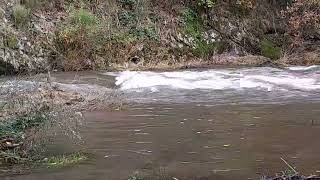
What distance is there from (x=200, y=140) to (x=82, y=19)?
12143mm

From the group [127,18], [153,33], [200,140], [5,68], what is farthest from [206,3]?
[200,140]

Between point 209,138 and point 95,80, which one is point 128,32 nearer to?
point 95,80

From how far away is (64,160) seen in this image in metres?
6.50

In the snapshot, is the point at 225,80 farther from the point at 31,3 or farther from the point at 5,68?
the point at 31,3

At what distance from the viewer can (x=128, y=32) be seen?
20109mm

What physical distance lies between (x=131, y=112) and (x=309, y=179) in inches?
234

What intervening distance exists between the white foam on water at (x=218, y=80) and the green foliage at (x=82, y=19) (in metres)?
3.08

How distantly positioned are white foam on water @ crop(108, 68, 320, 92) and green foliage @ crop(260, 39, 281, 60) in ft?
16.2

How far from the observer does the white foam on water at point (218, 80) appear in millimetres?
13680

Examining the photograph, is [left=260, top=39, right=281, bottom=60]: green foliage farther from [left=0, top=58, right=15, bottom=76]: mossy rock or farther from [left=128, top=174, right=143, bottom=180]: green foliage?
[left=128, top=174, right=143, bottom=180]: green foliage

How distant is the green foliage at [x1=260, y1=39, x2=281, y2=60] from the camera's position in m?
21.6

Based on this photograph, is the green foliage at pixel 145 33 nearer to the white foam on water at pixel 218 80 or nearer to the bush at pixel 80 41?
the bush at pixel 80 41

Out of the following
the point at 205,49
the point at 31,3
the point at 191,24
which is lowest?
the point at 205,49

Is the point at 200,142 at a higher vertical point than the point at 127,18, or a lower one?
lower
